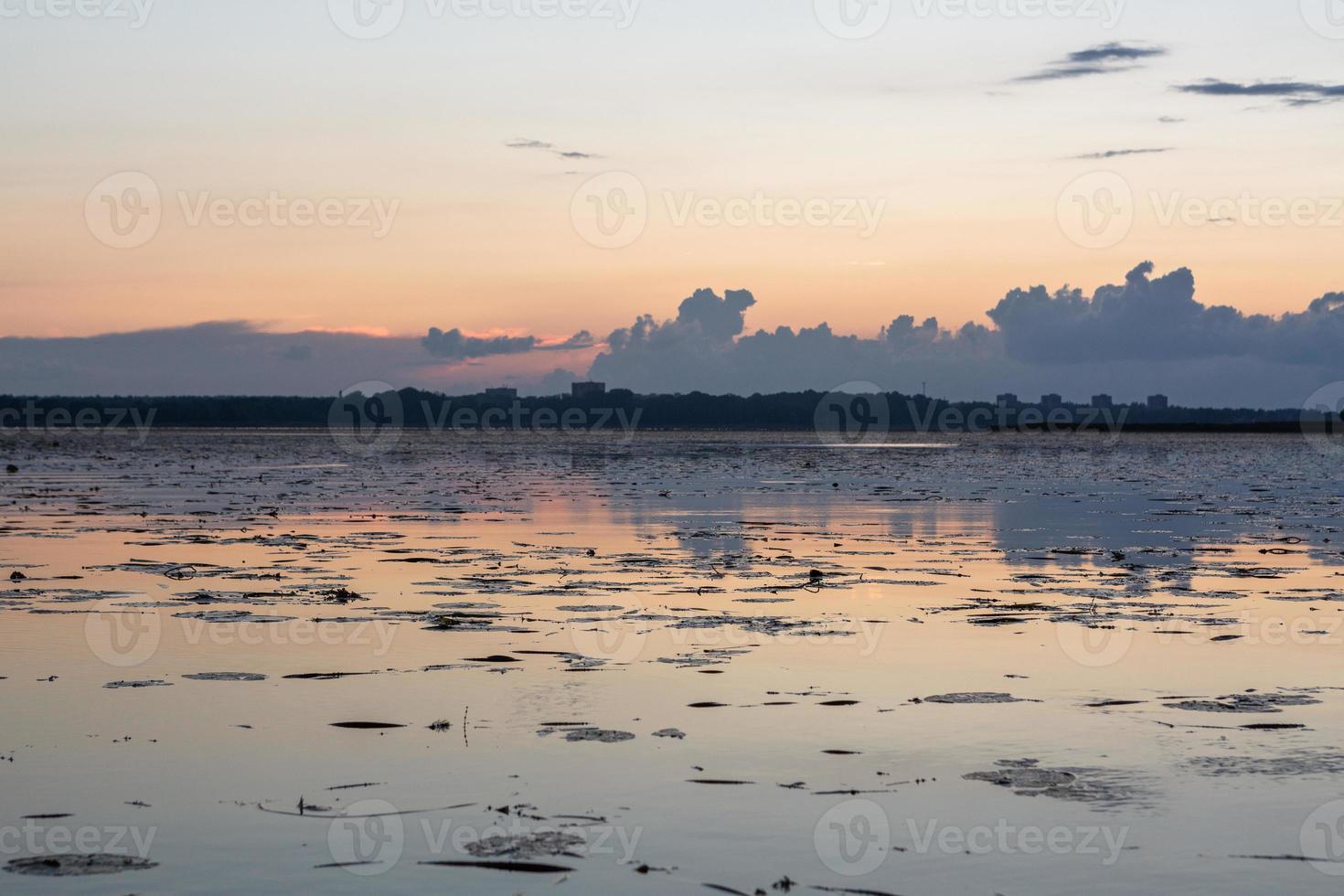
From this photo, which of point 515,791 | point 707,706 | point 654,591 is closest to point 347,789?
point 515,791

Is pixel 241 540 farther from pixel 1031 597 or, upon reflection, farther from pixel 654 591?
pixel 1031 597

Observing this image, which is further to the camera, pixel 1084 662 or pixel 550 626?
pixel 550 626

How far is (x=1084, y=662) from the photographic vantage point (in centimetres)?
1343

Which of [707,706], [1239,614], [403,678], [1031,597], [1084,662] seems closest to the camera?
[707,706]

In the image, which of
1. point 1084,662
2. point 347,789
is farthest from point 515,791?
point 1084,662

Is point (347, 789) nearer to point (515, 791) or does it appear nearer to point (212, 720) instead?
point (515, 791)

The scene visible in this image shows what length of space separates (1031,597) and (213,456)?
261 ft

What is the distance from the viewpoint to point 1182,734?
34.5 ft

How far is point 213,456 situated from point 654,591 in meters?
77.3

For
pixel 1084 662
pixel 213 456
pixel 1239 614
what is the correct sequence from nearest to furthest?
pixel 1084 662 < pixel 1239 614 < pixel 213 456

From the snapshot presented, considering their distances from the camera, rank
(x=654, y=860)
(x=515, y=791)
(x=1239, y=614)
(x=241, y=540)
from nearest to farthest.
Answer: (x=654, y=860)
(x=515, y=791)
(x=1239, y=614)
(x=241, y=540)

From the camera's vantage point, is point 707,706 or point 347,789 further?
point 707,706

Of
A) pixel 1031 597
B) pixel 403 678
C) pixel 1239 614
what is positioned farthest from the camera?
pixel 1031 597

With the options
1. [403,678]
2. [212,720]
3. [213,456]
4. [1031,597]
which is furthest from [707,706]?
[213,456]
